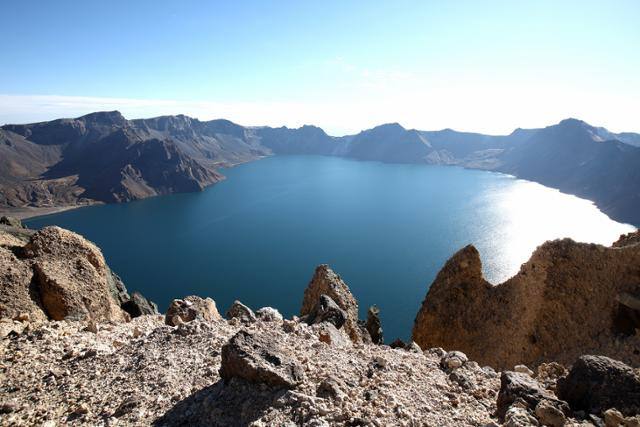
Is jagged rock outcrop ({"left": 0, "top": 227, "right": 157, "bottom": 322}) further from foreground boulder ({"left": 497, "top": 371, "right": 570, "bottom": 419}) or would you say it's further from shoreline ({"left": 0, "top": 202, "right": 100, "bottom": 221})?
shoreline ({"left": 0, "top": 202, "right": 100, "bottom": 221})

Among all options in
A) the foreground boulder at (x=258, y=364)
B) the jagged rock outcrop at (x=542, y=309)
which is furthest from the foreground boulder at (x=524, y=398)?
the jagged rock outcrop at (x=542, y=309)

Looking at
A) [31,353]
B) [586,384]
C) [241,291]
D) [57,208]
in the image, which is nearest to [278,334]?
[31,353]

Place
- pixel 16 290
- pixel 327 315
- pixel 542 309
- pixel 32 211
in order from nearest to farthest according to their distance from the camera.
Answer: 1. pixel 327 315
2. pixel 16 290
3. pixel 542 309
4. pixel 32 211

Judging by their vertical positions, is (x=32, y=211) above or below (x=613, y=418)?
below

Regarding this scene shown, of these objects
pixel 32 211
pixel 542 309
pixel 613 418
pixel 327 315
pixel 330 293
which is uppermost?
pixel 613 418

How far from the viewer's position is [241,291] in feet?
280

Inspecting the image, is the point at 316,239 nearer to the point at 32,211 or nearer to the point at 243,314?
the point at 243,314

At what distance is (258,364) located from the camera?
946cm

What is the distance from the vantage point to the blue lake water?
87188 mm

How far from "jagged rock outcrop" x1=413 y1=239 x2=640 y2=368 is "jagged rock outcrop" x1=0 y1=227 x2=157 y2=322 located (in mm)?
19399

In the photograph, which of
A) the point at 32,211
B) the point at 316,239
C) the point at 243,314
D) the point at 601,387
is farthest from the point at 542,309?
the point at 32,211

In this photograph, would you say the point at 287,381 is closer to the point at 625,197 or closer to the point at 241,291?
the point at 241,291

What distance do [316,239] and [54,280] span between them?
10495 cm

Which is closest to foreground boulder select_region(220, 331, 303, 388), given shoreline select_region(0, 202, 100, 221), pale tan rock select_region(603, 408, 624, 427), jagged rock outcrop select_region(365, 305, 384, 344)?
pale tan rock select_region(603, 408, 624, 427)
